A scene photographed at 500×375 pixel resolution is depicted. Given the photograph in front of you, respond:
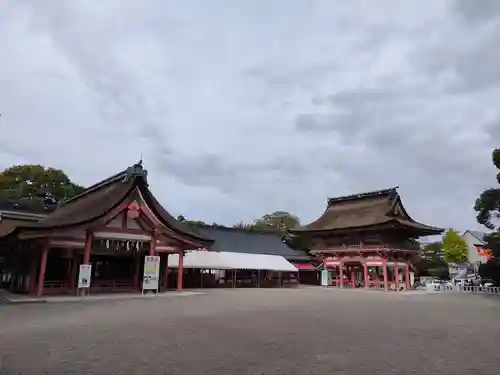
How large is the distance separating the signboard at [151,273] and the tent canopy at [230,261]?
9209mm

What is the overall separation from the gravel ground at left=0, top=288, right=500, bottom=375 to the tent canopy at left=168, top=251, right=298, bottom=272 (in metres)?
17.8

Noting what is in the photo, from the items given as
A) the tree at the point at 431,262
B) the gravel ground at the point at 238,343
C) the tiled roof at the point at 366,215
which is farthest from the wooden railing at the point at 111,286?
the tree at the point at 431,262

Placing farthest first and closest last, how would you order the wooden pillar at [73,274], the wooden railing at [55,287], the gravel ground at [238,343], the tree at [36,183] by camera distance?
the tree at [36,183]
the wooden pillar at [73,274]
the wooden railing at [55,287]
the gravel ground at [238,343]

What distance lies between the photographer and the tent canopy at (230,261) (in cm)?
3169

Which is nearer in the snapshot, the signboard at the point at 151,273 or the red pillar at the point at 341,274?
the signboard at the point at 151,273

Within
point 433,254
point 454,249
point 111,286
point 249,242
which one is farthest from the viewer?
point 454,249

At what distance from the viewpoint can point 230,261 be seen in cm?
3438

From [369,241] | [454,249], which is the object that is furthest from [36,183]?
[454,249]

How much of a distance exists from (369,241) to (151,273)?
21761mm

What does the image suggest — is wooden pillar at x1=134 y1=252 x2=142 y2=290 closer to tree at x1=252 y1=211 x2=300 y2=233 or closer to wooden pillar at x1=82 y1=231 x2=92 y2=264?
wooden pillar at x1=82 y1=231 x2=92 y2=264

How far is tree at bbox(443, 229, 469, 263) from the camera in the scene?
216 feet

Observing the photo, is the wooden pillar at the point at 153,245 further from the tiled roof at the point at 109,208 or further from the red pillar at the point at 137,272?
the red pillar at the point at 137,272

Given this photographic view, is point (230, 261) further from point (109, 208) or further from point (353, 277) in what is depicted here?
point (109, 208)

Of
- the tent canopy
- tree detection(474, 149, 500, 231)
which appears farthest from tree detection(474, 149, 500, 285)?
the tent canopy
